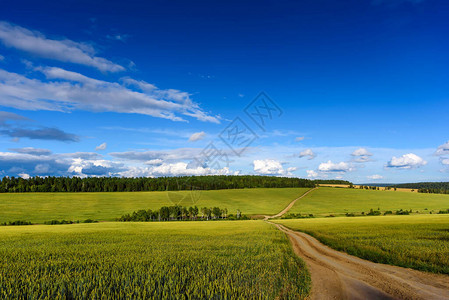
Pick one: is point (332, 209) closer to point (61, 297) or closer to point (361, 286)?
point (361, 286)

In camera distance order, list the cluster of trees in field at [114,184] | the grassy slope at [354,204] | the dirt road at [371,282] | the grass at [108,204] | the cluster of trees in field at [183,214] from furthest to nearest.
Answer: the cluster of trees in field at [114,184] → the grassy slope at [354,204] → the cluster of trees in field at [183,214] → the grass at [108,204] → the dirt road at [371,282]

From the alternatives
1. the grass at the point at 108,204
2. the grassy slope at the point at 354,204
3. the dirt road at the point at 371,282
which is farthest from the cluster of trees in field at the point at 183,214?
the dirt road at the point at 371,282

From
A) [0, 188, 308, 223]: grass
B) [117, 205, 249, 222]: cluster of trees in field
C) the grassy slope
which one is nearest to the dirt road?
[117, 205, 249, 222]: cluster of trees in field

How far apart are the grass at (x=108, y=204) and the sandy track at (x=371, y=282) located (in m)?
83.2

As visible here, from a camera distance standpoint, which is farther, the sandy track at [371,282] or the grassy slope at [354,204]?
the grassy slope at [354,204]

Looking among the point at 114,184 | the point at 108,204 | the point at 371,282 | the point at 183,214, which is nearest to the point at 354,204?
the point at 183,214

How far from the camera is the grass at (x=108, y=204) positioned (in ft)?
276

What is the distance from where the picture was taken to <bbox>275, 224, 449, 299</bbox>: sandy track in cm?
953

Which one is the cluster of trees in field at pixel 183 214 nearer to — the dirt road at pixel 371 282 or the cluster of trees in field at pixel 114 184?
the cluster of trees in field at pixel 114 184

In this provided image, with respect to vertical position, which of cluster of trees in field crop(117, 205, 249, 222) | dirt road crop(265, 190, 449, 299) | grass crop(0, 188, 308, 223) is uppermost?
dirt road crop(265, 190, 449, 299)

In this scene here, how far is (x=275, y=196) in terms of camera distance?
13712 centimetres

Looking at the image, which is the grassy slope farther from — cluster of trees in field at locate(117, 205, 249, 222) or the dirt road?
the dirt road

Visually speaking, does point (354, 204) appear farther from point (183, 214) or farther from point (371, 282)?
point (371, 282)

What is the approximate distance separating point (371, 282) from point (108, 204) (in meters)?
115
